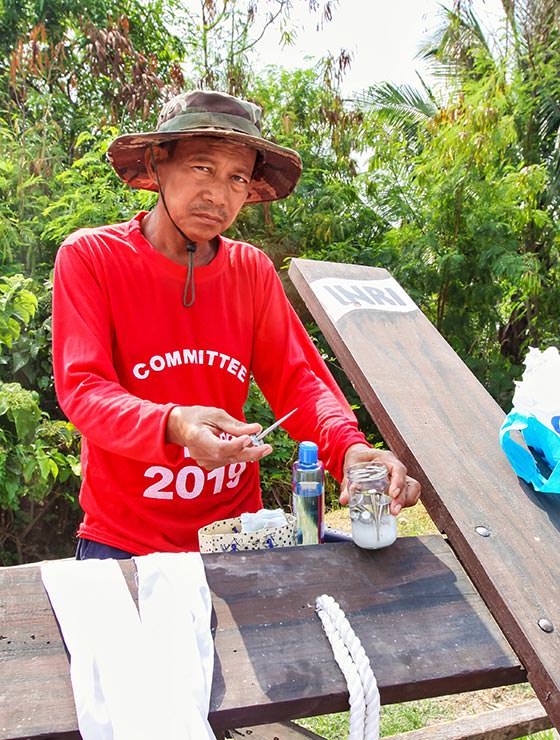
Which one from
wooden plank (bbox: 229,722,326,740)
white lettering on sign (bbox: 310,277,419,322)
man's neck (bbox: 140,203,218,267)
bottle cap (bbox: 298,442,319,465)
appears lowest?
wooden plank (bbox: 229,722,326,740)

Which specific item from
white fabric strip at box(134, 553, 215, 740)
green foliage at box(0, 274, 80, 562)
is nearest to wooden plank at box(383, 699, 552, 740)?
white fabric strip at box(134, 553, 215, 740)

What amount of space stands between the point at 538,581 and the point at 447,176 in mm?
5040

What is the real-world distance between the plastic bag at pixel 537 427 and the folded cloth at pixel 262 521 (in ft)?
1.92

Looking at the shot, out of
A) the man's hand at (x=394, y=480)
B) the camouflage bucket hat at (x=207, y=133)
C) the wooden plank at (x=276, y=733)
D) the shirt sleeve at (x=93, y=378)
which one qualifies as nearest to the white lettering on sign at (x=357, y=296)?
the camouflage bucket hat at (x=207, y=133)

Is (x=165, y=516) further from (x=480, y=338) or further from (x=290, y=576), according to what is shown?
(x=480, y=338)

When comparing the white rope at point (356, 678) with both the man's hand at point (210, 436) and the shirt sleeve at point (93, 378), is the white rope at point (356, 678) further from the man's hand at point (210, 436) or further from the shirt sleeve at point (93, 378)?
the shirt sleeve at point (93, 378)

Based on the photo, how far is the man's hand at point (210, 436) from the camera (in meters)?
1.33

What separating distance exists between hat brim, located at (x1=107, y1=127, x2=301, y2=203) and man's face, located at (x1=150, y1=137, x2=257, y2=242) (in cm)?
4

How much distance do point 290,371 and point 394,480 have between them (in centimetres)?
53

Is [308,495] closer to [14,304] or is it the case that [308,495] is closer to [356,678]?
[356,678]

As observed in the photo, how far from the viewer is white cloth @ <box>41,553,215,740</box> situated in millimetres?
1022

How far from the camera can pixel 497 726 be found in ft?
8.54

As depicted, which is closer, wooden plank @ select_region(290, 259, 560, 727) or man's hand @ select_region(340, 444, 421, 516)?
wooden plank @ select_region(290, 259, 560, 727)

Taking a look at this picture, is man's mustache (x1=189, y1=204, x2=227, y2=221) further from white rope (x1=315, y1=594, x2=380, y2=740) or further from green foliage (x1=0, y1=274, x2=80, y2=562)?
green foliage (x1=0, y1=274, x2=80, y2=562)
